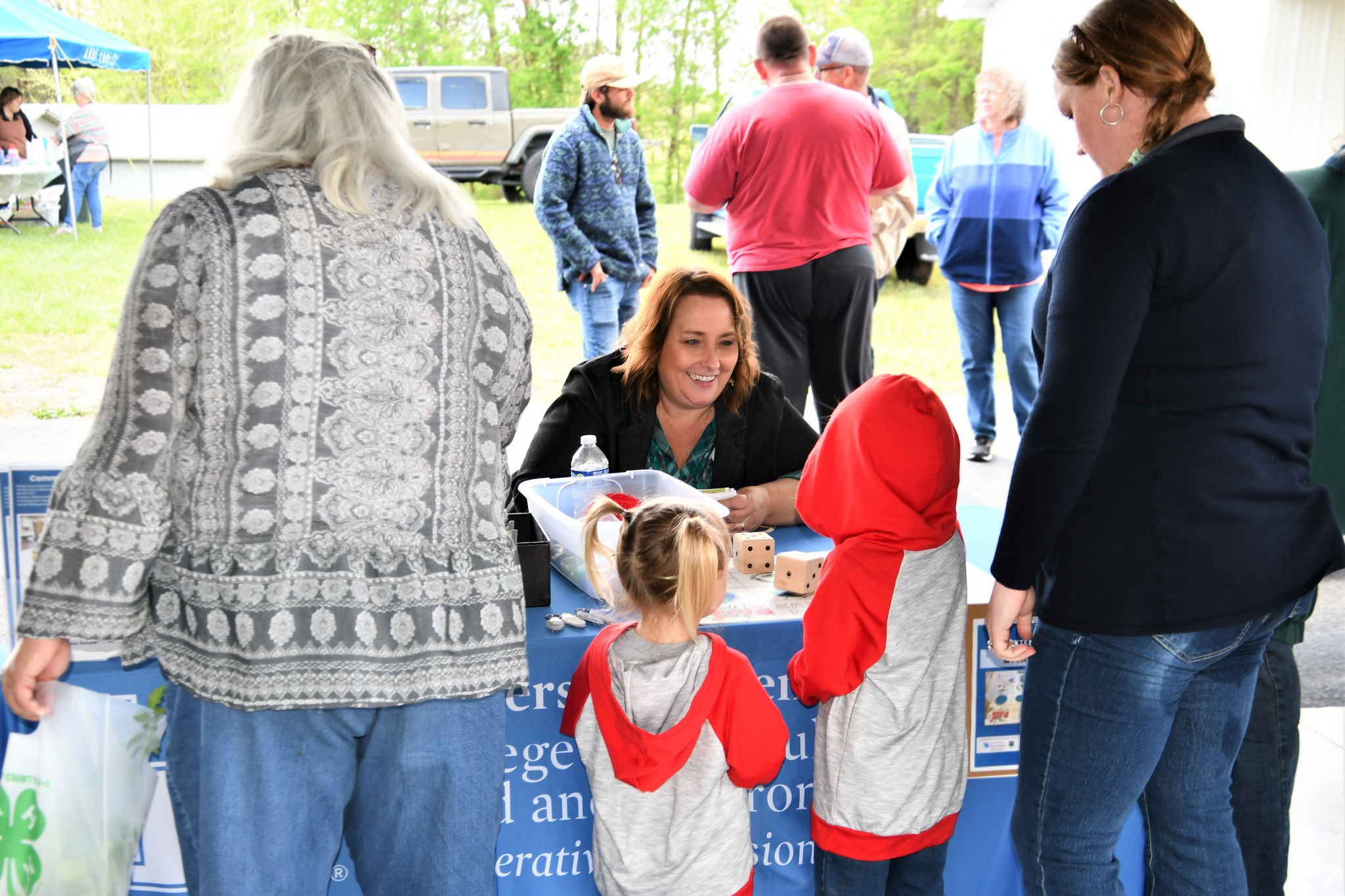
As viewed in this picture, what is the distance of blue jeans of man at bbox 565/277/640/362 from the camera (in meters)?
5.14

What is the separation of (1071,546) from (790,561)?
0.65m

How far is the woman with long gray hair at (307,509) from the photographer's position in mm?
1258

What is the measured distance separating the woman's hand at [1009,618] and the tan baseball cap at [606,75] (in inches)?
153

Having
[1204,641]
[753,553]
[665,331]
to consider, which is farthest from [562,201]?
[1204,641]

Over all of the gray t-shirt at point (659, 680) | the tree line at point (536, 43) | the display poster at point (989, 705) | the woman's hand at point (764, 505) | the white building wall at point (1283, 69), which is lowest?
the display poster at point (989, 705)

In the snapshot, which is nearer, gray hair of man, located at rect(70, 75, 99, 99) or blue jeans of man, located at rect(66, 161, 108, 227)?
gray hair of man, located at rect(70, 75, 99, 99)

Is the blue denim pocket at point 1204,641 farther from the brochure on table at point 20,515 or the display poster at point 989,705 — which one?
the brochure on table at point 20,515

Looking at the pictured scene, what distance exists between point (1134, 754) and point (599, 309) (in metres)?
3.96

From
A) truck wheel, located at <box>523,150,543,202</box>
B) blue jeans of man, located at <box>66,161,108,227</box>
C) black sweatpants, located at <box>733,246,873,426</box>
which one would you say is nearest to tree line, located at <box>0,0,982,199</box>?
truck wheel, located at <box>523,150,543,202</box>

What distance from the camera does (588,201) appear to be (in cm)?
504

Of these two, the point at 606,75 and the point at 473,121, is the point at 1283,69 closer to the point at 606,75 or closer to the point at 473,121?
the point at 606,75

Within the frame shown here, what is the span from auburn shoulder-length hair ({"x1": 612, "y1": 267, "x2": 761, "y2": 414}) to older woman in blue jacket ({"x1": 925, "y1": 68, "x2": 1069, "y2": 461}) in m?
2.68

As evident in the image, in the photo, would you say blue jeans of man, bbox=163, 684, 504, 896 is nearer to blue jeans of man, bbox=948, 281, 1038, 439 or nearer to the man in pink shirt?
the man in pink shirt

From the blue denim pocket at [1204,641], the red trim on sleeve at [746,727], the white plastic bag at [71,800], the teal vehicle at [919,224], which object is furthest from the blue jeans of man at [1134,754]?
the teal vehicle at [919,224]
